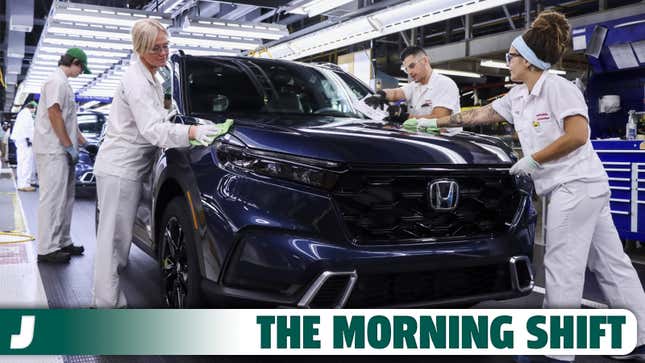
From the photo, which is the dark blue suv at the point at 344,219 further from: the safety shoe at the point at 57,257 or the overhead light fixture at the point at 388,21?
the overhead light fixture at the point at 388,21

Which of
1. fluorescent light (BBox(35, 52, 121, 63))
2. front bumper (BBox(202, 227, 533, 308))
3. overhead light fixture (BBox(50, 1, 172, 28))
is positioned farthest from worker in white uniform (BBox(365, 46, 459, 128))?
fluorescent light (BBox(35, 52, 121, 63))

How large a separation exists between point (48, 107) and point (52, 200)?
2.38 ft

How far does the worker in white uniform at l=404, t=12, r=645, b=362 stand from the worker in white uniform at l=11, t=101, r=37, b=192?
9999 mm

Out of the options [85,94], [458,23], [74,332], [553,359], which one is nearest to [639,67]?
[553,359]

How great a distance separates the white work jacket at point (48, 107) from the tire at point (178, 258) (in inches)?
83.0

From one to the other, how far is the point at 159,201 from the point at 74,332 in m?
0.76

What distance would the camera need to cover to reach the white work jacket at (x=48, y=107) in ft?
15.4

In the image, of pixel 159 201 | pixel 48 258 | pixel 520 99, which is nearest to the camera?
pixel 520 99

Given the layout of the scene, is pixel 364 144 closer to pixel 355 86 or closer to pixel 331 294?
pixel 331 294

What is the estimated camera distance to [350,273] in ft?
7.27

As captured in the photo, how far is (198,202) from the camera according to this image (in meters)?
2.51

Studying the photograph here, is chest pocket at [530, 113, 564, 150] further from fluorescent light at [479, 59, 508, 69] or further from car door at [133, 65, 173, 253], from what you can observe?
fluorescent light at [479, 59, 508, 69]

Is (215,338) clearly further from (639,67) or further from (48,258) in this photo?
(639,67)

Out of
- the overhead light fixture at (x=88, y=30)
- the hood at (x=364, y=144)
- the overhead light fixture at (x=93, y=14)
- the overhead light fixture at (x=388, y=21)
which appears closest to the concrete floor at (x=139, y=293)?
the hood at (x=364, y=144)
